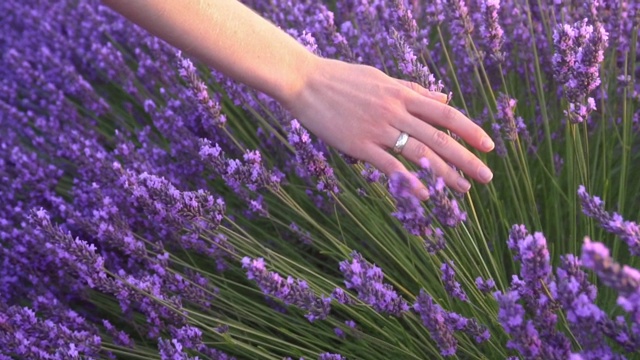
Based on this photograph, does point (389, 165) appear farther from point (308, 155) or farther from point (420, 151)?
point (308, 155)

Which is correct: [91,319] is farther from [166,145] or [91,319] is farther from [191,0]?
[191,0]

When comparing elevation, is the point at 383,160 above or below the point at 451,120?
below

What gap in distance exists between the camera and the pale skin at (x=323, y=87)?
149 cm

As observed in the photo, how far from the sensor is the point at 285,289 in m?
1.43

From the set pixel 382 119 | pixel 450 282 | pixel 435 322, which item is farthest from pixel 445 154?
pixel 435 322

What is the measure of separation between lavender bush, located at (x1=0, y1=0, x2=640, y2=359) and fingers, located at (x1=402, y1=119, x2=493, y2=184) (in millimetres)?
Result: 78

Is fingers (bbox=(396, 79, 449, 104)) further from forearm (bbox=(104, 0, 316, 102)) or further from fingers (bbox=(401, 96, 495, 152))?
forearm (bbox=(104, 0, 316, 102))

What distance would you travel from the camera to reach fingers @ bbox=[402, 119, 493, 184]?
145cm

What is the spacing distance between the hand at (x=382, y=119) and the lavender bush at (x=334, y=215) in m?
0.08

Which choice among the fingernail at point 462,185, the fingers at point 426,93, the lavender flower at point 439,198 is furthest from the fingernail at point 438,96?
the lavender flower at point 439,198

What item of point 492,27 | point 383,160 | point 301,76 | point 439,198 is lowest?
point 439,198

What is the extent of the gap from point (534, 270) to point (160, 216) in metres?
0.93

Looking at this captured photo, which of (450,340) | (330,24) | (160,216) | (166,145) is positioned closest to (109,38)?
(166,145)

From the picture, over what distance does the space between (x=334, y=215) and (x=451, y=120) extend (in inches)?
31.6
